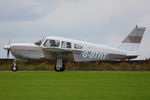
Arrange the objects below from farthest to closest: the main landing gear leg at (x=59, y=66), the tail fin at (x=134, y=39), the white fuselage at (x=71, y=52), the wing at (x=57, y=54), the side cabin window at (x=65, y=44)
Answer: the tail fin at (x=134, y=39) → the main landing gear leg at (x=59, y=66) → the white fuselage at (x=71, y=52) → the side cabin window at (x=65, y=44) → the wing at (x=57, y=54)

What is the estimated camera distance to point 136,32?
78.0 ft

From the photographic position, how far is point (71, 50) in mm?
22594

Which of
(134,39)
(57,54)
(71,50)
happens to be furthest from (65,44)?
(134,39)

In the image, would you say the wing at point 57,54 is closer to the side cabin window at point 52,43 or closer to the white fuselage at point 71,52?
the white fuselage at point 71,52

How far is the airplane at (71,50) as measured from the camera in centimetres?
2228

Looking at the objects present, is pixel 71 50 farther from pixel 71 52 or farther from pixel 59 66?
pixel 59 66

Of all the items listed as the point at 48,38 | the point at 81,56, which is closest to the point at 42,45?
the point at 48,38

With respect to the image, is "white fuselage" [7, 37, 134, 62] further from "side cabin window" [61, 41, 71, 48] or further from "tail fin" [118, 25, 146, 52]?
"tail fin" [118, 25, 146, 52]

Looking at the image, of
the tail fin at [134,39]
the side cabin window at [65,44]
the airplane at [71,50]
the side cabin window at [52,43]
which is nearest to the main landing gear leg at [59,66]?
the airplane at [71,50]

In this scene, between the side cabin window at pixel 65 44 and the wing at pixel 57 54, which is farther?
the side cabin window at pixel 65 44

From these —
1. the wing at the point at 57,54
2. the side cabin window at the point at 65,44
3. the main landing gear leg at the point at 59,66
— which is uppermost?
the side cabin window at the point at 65,44

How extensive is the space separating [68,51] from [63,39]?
33.0 inches

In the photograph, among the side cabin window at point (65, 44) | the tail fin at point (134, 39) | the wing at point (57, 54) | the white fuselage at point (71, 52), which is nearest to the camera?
the wing at point (57, 54)

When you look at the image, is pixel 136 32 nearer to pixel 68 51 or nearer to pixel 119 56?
pixel 119 56
